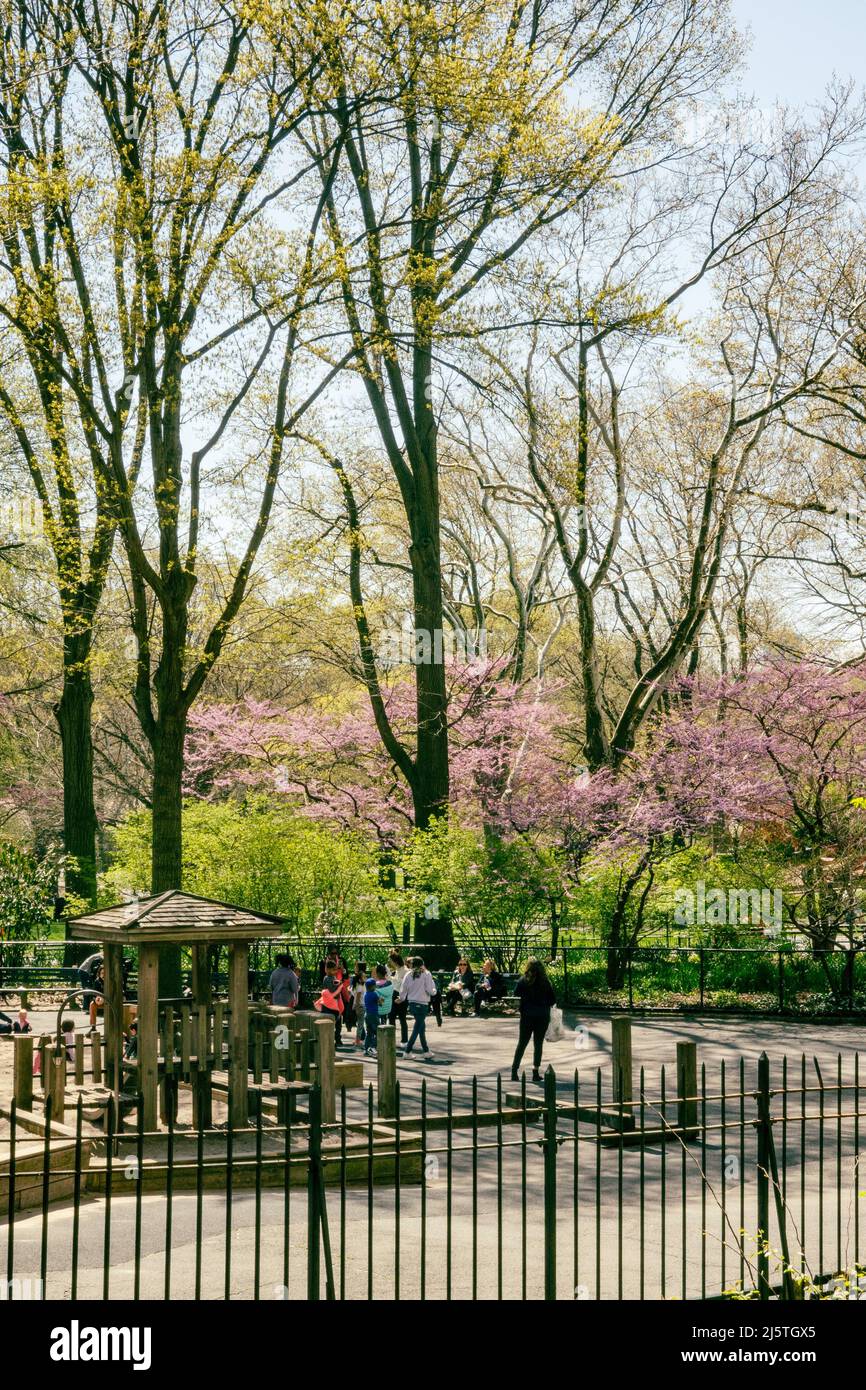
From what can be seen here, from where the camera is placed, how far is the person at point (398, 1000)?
62.4 feet

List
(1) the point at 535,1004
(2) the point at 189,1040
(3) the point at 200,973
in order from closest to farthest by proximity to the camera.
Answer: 1. (2) the point at 189,1040
2. (3) the point at 200,973
3. (1) the point at 535,1004

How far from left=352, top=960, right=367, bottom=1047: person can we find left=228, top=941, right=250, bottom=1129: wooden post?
585 centimetres

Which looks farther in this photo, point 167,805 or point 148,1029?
point 167,805

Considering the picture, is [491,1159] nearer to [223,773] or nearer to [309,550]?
[309,550]

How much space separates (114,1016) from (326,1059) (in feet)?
7.17

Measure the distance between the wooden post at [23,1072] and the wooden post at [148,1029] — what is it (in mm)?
1346

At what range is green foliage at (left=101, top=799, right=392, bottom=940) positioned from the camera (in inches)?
1003

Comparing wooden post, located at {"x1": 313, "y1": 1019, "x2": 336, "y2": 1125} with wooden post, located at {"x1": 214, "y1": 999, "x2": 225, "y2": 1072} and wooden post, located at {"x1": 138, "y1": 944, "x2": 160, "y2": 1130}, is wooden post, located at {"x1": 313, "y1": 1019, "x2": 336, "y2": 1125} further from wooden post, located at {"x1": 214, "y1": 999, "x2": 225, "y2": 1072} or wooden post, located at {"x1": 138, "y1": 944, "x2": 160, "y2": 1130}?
wooden post, located at {"x1": 138, "y1": 944, "x2": 160, "y2": 1130}

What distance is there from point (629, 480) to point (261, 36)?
1854 cm

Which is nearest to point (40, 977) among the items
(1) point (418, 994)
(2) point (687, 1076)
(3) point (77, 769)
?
(3) point (77, 769)

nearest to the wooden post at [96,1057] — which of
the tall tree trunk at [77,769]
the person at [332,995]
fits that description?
the person at [332,995]

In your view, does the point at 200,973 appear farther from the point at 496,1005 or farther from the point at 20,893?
the point at 20,893

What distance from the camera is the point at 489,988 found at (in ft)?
75.5

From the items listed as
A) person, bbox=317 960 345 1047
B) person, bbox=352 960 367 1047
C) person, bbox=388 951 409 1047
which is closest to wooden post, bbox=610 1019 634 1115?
person, bbox=388 951 409 1047
